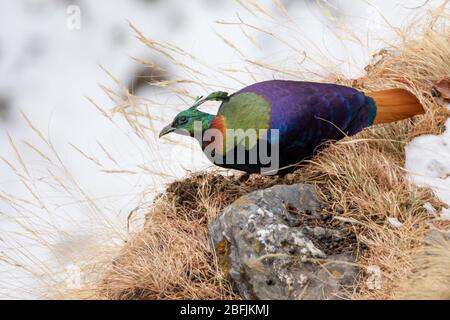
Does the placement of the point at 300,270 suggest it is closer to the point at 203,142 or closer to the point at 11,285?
the point at 203,142

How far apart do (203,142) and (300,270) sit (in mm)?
690

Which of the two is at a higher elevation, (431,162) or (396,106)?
(396,106)

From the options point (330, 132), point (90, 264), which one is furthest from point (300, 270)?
point (90, 264)

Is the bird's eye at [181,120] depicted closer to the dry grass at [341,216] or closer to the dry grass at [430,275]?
the dry grass at [341,216]

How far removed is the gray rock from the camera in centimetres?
320

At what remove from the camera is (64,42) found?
21.5 feet

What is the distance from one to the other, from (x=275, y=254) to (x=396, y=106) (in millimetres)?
942

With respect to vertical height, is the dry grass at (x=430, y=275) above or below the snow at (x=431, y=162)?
below

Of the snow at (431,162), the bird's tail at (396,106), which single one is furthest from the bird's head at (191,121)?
the snow at (431,162)

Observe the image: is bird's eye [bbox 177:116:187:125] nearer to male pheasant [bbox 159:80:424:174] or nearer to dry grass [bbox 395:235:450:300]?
male pheasant [bbox 159:80:424:174]

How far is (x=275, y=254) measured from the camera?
3197 mm

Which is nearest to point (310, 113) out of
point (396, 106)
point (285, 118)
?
point (285, 118)

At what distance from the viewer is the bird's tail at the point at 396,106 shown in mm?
3701

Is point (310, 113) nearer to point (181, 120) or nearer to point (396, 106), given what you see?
point (396, 106)
